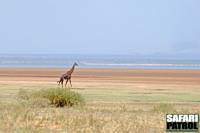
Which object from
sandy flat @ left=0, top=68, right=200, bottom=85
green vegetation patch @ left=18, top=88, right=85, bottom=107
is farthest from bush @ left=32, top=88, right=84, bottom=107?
sandy flat @ left=0, top=68, right=200, bottom=85

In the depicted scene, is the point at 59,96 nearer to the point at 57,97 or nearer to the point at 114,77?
the point at 57,97

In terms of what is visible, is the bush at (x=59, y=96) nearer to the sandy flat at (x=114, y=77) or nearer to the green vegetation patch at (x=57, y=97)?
the green vegetation patch at (x=57, y=97)

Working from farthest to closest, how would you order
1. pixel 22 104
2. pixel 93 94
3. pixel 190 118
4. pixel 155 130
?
pixel 93 94
pixel 22 104
pixel 155 130
pixel 190 118

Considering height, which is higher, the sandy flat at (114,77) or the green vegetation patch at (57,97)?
the sandy flat at (114,77)

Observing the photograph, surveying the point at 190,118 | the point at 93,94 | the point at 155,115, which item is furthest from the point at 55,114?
the point at 93,94

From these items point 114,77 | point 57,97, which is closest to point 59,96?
point 57,97

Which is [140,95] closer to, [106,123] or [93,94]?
[93,94]

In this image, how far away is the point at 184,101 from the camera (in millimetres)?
30141

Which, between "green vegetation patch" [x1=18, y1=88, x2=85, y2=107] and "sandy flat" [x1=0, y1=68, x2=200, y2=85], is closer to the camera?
"green vegetation patch" [x1=18, y1=88, x2=85, y2=107]

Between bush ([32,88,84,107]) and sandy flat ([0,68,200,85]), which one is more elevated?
sandy flat ([0,68,200,85])

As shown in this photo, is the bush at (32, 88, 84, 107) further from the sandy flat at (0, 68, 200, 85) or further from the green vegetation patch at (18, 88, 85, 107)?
the sandy flat at (0, 68, 200, 85)

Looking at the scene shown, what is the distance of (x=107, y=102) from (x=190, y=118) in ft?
43.1

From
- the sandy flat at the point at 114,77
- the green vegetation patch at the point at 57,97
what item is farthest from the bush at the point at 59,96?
the sandy flat at the point at 114,77

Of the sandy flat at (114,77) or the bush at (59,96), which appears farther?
the sandy flat at (114,77)
